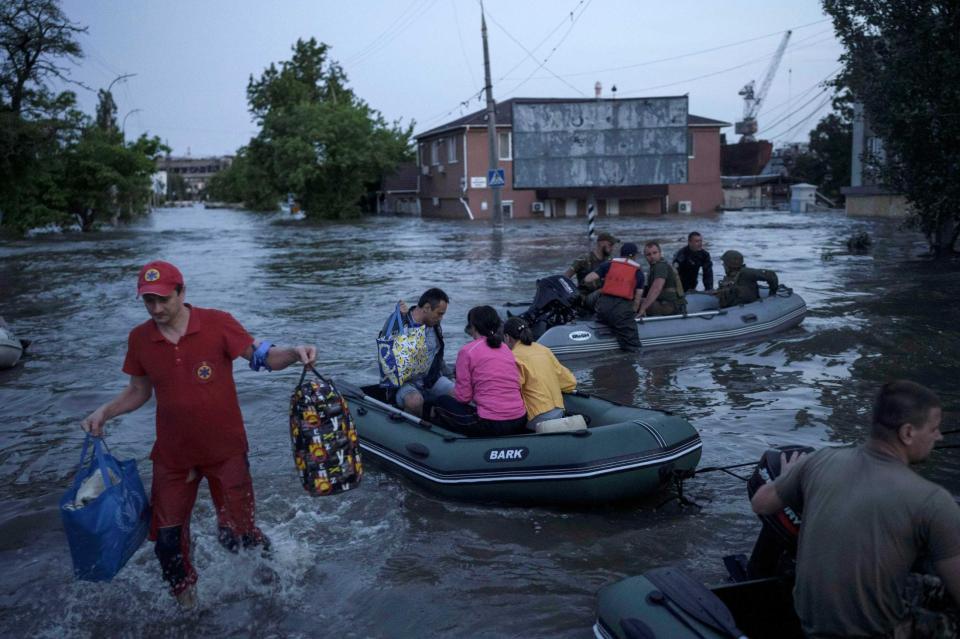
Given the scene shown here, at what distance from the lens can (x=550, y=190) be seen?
4616 centimetres

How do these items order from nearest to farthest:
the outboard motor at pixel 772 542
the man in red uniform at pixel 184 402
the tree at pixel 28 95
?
the outboard motor at pixel 772 542
the man in red uniform at pixel 184 402
the tree at pixel 28 95

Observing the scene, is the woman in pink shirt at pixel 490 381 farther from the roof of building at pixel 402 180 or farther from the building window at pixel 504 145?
the roof of building at pixel 402 180

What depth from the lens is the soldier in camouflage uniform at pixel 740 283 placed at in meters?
12.7

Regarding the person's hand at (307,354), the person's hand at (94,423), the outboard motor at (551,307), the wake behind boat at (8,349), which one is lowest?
the wake behind boat at (8,349)

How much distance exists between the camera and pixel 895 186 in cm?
1711

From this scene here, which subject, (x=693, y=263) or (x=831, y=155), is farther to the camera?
(x=831, y=155)

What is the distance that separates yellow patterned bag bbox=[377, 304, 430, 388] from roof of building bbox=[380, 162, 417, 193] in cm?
5104

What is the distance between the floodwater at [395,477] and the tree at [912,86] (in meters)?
2.11

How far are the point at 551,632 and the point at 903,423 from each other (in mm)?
2486

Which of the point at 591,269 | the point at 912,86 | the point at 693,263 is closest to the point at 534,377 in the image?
the point at 591,269

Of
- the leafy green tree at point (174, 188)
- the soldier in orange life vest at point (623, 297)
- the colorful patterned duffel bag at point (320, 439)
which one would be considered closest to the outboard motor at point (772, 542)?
the colorful patterned duffel bag at point (320, 439)

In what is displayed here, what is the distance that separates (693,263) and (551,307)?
300 centimetres

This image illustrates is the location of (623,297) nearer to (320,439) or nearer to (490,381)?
(490,381)

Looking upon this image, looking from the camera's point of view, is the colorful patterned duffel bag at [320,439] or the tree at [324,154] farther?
the tree at [324,154]
